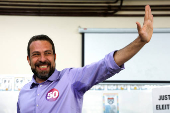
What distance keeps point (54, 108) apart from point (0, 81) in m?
2.28

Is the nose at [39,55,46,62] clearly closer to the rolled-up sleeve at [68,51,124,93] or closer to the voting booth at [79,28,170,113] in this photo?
the rolled-up sleeve at [68,51,124,93]

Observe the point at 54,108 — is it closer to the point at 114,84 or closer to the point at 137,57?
the point at 114,84

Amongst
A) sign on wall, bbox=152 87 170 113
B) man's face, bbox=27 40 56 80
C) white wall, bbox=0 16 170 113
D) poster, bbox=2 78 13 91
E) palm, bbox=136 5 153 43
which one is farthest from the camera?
white wall, bbox=0 16 170 113

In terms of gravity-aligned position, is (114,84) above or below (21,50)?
below

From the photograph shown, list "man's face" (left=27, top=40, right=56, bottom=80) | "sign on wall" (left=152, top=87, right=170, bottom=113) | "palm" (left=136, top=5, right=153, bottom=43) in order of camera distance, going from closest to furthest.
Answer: "palm" (left=136, top=5, right=153, bottom=43) → "man's face" (left=27, top=40, right=56, bottom=80) → "sign on wall" (left=152, top=87, right=170, bottom=113)

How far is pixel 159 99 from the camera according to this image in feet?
4.70

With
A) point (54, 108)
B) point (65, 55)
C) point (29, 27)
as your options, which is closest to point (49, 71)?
point (54, 108)

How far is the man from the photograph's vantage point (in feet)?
3.34

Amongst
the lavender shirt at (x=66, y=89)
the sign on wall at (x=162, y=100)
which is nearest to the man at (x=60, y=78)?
the lavender shirt at (x=66, y=89)

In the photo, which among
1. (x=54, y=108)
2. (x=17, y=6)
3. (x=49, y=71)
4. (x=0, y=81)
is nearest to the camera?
(x=54, y=108)

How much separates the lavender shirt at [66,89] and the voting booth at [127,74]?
1980 millimetres

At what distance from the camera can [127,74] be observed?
3213mm

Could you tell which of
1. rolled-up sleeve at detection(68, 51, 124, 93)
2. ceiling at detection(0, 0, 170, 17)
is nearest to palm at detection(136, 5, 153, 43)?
→ rolled-up sleeve at detection(68, 51, 124, 93)

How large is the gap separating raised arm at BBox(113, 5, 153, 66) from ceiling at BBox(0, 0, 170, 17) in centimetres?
235
